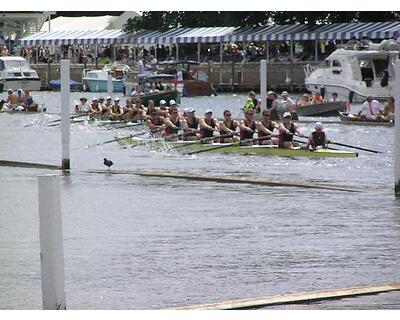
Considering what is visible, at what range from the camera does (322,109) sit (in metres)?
50.8

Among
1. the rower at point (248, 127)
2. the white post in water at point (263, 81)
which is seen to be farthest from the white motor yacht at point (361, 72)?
the rower at point (248, 127)

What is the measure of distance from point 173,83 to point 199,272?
198ft

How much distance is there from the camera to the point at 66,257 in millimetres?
15719

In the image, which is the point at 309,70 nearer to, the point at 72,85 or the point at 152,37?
the point at 152,37

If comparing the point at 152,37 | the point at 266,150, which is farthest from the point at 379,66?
the point at 266,150

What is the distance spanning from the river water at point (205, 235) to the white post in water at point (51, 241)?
57.6 inches

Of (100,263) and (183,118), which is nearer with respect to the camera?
(100,263)

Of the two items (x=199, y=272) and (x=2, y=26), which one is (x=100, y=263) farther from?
(x=2, y=26)

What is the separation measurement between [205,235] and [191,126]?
17719 mm

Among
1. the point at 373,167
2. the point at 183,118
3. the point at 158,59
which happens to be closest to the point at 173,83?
the point at 158,59

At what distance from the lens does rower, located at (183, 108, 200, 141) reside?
3494cm

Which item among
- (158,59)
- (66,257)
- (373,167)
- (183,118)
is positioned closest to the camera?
(66,257)

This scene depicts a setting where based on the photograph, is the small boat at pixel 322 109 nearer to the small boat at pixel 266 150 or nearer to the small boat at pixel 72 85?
the small boat at pixel 266 150
